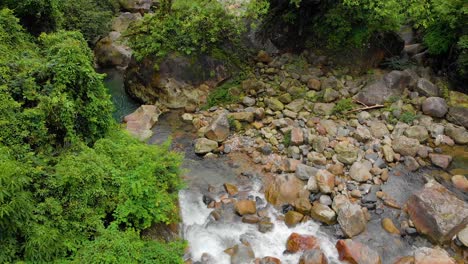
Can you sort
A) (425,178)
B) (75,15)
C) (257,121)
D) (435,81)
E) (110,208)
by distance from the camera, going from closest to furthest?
(110,208), (425,178), (257,121), (435,81), (75,15)

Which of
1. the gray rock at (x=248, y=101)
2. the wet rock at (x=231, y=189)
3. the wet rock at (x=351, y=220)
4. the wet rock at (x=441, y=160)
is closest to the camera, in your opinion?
the wet rock at (x=351, y=220)

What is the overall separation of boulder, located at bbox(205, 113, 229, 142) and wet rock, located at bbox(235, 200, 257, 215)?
3052mm

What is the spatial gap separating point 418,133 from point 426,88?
2.40m

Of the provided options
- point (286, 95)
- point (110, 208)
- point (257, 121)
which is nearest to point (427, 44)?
point (286, 95)

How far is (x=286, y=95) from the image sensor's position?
42.5ft

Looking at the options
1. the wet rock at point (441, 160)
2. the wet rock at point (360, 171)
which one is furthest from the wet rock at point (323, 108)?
the wet rock at point (441, 160)

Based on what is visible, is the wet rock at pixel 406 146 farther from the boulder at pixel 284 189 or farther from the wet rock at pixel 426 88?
the boulder at pixel 284 189

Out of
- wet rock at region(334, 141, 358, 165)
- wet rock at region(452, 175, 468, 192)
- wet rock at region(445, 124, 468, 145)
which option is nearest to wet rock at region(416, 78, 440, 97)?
wet rock at region(445, 124, 468, 145)

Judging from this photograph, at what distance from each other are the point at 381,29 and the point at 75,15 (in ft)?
45.8

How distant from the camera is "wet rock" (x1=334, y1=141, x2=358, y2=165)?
10.2m

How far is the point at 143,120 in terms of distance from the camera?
12.6 m

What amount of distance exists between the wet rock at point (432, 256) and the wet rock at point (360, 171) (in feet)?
7.92

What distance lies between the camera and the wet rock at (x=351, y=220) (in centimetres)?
823

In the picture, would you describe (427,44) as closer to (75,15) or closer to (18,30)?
(18,30)
